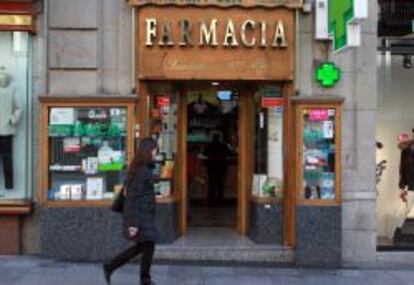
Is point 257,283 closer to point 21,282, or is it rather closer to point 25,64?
point 21,282

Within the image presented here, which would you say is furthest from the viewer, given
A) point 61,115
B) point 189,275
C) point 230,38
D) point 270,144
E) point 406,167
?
point 406,167

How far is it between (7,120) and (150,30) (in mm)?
2250

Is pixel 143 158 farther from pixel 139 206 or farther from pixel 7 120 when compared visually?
pixel 7 120

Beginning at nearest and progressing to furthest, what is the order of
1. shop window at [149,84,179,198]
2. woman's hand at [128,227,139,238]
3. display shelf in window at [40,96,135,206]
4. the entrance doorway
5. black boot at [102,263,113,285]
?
woman's hand at [128,227,139,238], black boot at [102,263,113,285], display shelf in window at [40,96,135,206], shop window at [149,84,179,198], the entrance doorway

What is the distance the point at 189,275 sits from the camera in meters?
10.2

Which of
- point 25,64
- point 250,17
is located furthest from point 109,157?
point 250,17

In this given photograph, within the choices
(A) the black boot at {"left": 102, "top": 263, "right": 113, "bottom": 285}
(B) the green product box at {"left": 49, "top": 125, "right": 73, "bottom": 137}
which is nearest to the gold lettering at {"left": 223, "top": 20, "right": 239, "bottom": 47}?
(B) the green product box at {"left": 49, "top": 125, "right": 73, "bottom": 137}

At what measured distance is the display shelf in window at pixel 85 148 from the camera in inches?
426

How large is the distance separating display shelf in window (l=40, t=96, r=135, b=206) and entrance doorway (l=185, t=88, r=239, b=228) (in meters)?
1.55

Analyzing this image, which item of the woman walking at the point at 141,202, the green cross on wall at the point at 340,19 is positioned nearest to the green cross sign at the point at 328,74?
the green cross on wall at the point at 340,19

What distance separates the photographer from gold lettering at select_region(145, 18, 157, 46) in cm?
1089

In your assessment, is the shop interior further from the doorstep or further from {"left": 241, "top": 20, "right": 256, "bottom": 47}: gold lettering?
{"left": 241, "top": 20, "right": 256, "bottom": 47}: gold lettering

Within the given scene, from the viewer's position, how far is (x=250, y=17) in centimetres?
1101

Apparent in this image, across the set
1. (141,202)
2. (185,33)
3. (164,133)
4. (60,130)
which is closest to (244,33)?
(185,33)
